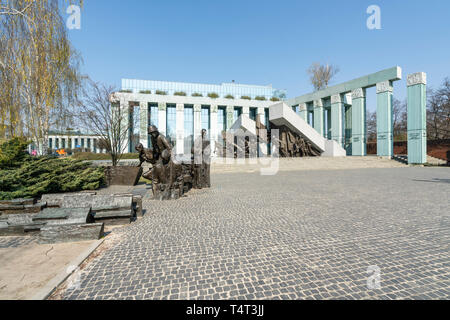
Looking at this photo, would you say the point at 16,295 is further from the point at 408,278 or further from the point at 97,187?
the point at 97,187

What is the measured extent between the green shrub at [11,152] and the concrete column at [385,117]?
32083mm

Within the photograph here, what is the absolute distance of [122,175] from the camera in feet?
34.2

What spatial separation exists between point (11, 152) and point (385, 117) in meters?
32.7

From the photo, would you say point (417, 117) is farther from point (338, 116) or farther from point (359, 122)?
point (338, 116)

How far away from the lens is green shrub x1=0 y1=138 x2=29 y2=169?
6.75 meters

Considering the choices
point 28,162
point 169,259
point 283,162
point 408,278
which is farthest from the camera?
point 283,162

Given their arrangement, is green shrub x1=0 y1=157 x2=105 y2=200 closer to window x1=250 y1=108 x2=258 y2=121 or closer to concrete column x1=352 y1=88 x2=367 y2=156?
concrete column x1=352 y1=88 x2=367 y2=156

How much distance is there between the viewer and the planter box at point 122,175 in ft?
34.0

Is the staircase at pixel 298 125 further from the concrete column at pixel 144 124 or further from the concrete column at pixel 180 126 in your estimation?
the concrete column at pixel 180 126

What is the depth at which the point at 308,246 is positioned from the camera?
3258 mm

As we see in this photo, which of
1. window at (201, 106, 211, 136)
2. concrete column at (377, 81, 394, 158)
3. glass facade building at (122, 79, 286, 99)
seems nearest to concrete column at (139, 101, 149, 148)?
window at (201, 106, 211, 136)
